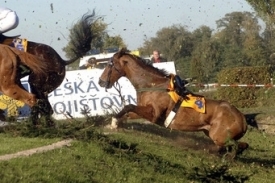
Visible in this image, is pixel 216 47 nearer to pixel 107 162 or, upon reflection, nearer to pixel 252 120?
pixel 252 120

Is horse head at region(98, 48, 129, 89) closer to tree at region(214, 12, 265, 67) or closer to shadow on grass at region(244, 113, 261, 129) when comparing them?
shadow on grass at region(244, 113, 261, 129)

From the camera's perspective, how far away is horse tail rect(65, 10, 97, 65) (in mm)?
16531

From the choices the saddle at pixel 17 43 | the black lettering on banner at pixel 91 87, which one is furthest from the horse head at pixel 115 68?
the black lettering on banner at pixel 91 87

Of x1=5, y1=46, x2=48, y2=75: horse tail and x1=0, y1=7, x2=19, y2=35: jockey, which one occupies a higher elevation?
x1=0, y1=7, x2=19, y2=35: jockey

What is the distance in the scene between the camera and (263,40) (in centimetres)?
4634

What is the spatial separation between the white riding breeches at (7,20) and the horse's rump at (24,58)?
0.71 metres

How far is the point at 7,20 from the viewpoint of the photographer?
47.7ft

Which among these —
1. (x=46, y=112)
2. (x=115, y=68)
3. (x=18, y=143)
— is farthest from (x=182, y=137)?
(x=18, y=143)

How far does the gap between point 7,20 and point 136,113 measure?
3377 millimetres

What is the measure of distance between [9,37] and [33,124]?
8.57 ft

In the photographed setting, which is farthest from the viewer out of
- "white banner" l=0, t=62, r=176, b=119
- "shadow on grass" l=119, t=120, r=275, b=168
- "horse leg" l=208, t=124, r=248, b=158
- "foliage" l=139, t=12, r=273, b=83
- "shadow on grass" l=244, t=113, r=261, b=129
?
"foliage" l=139, t=12, r=273, b=83

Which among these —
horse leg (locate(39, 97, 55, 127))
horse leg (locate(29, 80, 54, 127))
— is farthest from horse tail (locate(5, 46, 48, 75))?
horse leg (locate(39, 97, 55, 127))

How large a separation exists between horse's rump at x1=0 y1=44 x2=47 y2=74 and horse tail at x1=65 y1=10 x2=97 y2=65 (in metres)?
2.15

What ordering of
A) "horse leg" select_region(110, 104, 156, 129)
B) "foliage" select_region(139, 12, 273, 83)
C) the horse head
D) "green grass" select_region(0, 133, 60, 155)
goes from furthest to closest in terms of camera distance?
"foliage" select_region(139, 12, 273, 83), the horse head, "horse leg" select_region(110, 104, 156, 129), "green grass" select_region(0, 133, 60, 155)
